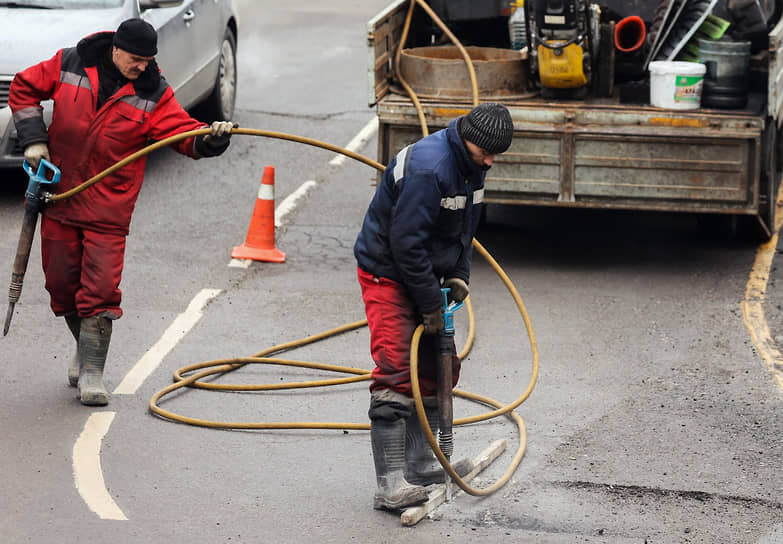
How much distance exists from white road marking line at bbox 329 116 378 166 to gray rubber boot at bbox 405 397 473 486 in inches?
273

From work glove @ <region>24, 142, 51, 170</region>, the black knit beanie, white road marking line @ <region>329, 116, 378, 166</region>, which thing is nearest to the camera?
the black knit beanie

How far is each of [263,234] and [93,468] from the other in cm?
385

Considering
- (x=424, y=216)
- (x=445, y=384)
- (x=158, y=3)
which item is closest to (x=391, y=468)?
(x=445, y=384)

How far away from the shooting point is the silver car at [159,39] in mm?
10312

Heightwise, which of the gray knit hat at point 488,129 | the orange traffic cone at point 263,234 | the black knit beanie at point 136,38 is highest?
the black knit beanie at point 136,38

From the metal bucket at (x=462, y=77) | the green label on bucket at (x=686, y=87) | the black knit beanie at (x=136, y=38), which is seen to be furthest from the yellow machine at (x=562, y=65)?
the black knit beanie at (x=136, y=38)

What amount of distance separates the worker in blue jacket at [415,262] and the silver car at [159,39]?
17.8ft

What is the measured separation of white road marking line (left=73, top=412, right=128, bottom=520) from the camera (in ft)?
18.0

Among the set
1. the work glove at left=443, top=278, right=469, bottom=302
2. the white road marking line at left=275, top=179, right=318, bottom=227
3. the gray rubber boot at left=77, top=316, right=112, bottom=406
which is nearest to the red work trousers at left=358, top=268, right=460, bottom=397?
the work glove at left=443, top=278, right=469, bottom=302

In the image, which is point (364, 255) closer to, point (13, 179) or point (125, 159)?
point (125, 159)

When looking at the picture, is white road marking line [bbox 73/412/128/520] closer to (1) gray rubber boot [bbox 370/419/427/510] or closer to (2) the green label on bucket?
(1) gray rubber boot [bbox 370/419/427/510]

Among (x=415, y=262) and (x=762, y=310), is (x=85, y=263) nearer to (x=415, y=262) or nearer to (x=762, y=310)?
(x=415, y=262)

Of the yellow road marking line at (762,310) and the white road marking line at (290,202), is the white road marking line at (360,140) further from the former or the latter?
the yellow road marking line at (762,310)

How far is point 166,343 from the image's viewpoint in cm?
773
